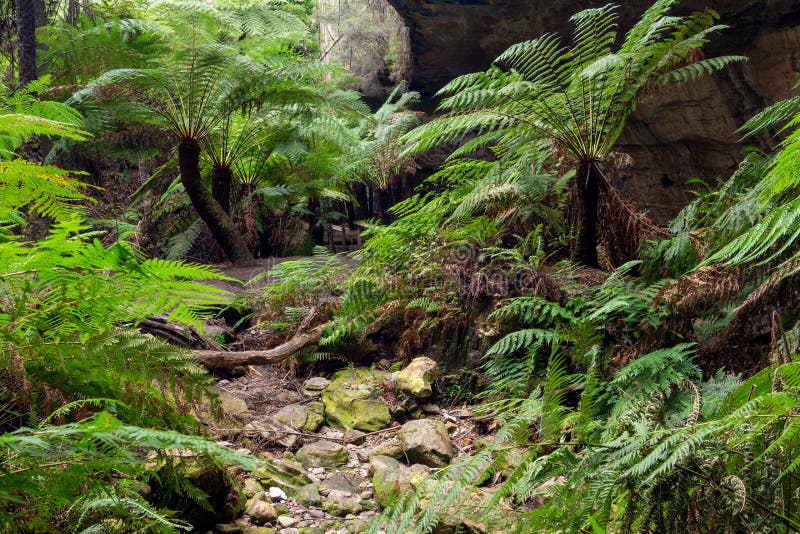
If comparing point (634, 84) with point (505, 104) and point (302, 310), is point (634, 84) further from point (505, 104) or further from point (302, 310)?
point (302, 310)

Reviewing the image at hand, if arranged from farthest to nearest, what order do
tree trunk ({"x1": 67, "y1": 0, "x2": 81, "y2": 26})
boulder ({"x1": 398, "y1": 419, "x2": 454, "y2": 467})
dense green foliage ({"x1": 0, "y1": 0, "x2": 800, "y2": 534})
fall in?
tree trunk ({"x1": 67, "y1": 0, "x2": 81, "y2": 26}), boulder ({"x1": 398, "y1": 419, "x2": 454, "y2": 467}), dense green foliage ({"x1": 0, "y1": 0, "x2": 800, "y2": 534})

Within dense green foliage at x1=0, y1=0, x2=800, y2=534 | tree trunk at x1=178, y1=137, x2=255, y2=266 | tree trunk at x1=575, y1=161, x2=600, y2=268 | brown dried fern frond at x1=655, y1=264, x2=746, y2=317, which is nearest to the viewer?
dense green foliage at x1=0, y1=0, x2=800, y2=534

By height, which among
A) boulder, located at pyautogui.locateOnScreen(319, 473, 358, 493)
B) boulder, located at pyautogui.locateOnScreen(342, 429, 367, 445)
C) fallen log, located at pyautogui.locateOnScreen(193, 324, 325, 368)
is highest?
fallen log, located at pyautogui.locateOnScreen(193, 324, 325, 368)

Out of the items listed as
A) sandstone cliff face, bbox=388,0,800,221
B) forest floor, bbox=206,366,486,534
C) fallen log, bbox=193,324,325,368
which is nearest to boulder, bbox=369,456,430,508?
forest floor, bbox=206,366,486,534

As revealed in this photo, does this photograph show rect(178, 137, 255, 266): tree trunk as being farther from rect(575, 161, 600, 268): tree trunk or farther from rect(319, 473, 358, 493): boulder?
rect(319, 473, 358, 493): boulder

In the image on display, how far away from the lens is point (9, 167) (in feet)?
4.03

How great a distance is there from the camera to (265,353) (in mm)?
3135

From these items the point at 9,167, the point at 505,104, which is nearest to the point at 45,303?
the point at 9,167

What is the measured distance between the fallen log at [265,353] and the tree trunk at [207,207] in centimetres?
211

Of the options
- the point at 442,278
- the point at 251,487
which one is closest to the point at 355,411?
the point at 251,487

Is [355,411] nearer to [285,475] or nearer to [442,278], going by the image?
[285,475]

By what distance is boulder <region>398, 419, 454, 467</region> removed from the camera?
2373mm

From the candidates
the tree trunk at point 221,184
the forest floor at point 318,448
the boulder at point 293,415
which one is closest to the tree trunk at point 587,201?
the forest floor at point 318,448

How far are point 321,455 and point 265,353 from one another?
2.80ft
